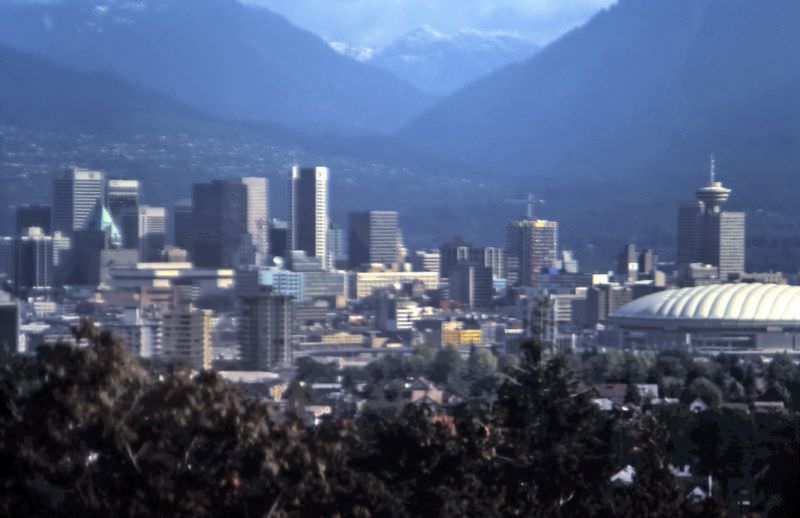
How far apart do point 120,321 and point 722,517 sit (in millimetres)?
68144

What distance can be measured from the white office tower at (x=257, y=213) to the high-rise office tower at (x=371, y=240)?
5.26m

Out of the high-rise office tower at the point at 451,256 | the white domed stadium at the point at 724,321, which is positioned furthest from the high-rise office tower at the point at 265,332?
the high-rise office tower at the point at 451,256

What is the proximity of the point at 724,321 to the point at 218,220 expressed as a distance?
196ft

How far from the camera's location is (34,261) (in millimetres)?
125375

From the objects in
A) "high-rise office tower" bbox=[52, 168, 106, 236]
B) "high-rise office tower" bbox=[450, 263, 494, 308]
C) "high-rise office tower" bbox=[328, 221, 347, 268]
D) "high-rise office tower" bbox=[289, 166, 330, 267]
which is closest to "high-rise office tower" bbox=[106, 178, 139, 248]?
"high-rise office tower" bbox=[52, 168, 106, 236]

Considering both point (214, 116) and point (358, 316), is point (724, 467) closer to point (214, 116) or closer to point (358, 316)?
point (358, 316)

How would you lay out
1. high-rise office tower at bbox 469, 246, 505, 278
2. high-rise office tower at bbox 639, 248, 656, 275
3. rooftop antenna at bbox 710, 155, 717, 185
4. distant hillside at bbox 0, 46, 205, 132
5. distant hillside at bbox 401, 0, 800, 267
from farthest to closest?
distant hillside at bbox 401, 0, 800, 267, rooftop antenna at bbox 710, 155, 717, 185, distant hillside at bbox 0, 46, 205, 132, high-rise office tower at bbox 469, 246, 505, 278, high-rise office tower at bbox 639, 248, 656, 275

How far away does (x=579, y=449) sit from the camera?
21453 millimetres

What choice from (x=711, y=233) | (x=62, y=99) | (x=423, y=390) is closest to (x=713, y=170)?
(x=711, y=233)

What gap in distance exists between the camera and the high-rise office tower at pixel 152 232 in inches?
5291

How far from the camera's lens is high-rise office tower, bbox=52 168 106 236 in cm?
13825

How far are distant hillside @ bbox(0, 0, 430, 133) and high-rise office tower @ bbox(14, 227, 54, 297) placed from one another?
3045cm

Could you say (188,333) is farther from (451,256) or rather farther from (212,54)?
(212,54)

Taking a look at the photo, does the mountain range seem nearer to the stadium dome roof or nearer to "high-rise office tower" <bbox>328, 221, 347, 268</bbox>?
"high-rise office tower" <bbox>328, 221, 347, 268</bbox>
